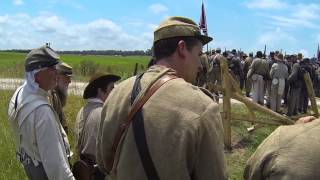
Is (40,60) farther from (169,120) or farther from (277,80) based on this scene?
(277,80)

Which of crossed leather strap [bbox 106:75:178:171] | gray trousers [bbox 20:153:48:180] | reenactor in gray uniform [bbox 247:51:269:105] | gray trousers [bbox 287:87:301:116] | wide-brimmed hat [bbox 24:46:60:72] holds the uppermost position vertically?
wide-brimmed hat [bbox 24:46:60:72]

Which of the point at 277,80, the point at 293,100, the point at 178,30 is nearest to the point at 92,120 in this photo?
the point at 178,30

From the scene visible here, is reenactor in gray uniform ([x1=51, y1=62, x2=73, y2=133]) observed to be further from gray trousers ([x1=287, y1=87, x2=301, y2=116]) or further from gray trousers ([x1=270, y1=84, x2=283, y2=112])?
gray trousers ([x1=270, y1=84, x2=283, y2=112])

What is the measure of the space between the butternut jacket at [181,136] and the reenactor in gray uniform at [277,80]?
48.4ft

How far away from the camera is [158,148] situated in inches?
100

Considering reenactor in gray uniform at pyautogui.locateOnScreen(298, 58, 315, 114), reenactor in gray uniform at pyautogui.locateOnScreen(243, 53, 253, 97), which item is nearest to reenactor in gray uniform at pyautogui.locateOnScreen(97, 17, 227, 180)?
reenactor in gray uniform at pyautogui.locateOnScreen(298, 58, 315, 114)

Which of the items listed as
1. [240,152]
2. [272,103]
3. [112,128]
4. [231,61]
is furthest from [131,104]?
[231,61]

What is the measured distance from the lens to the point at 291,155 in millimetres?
2285

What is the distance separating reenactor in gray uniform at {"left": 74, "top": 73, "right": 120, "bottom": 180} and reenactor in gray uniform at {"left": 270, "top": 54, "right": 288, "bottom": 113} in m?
12.5

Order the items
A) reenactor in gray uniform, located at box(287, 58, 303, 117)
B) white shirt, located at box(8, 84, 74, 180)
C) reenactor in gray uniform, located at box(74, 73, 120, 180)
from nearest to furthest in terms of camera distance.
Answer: white shirt, located at box(8, 84, 74, 180) → reenactor in gray uniform, located at box(74, 73, 120, 180) → reenactor in gray uniform, located at box(287, 58, 303, 117)

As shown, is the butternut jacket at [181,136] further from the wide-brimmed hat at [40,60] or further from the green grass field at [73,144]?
the green grass field at [73,144]

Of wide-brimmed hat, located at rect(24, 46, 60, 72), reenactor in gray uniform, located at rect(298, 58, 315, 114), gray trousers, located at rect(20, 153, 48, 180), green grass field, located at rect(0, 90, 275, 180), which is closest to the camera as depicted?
gray trousers, located at rect(20, 153, 48, 180)

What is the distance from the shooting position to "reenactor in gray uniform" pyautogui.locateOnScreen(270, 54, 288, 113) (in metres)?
17.0

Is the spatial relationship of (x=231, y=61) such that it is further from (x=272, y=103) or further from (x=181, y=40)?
(x=181, y=40)
